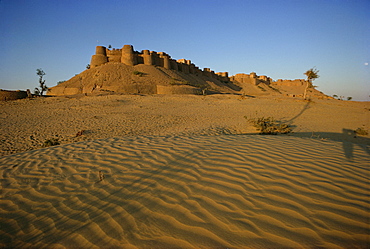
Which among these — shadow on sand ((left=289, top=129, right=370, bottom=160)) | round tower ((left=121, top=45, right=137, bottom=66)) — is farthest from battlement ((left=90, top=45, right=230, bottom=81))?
shadow on sand ((left=289, top=129, right=370, bottom=160))

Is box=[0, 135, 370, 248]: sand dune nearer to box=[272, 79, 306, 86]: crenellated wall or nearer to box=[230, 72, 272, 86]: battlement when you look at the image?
box=[230, 72, 272, 86]: battlement

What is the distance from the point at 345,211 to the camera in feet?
5.97

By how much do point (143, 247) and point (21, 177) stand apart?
279 cm

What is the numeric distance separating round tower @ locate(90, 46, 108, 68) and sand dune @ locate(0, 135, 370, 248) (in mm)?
41062

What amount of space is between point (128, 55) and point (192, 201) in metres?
40.6

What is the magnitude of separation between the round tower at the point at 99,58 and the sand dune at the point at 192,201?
41.1m

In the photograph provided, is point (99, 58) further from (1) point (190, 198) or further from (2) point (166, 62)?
(1) point (190, 198)

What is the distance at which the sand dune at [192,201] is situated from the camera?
5.27 ft

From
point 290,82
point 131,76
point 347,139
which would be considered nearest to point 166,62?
point 131,76

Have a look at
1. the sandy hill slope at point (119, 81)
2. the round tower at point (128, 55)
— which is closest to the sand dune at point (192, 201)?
the sandy hill slope at point (119, 81)

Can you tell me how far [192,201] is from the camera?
2.10 m

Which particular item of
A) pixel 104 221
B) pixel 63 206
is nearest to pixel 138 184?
pixel 104 221

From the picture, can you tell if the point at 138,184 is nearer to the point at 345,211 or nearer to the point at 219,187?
the point at 219,187

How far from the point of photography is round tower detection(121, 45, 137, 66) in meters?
37.6
